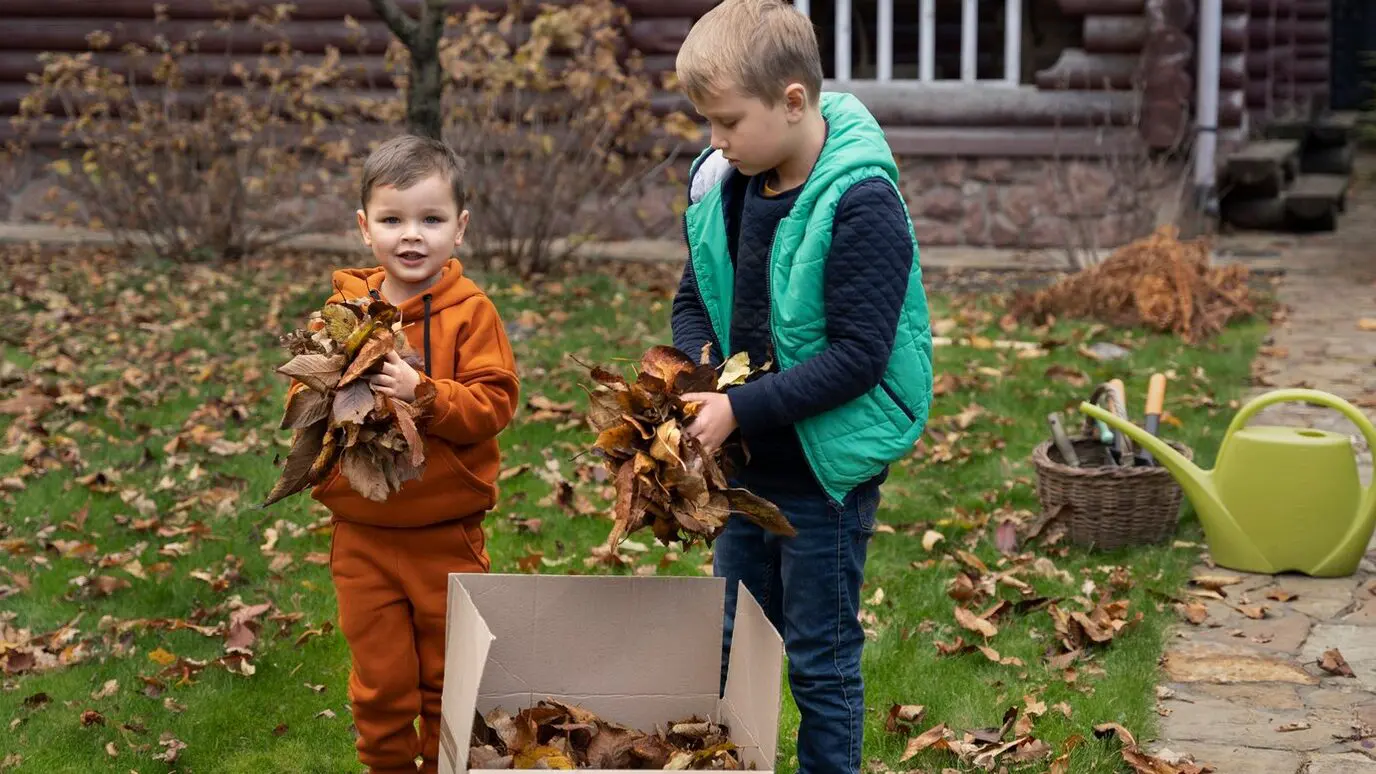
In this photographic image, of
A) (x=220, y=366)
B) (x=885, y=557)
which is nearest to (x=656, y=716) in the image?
(x=885, y=557)

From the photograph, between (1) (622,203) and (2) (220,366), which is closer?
(2) (220,366)

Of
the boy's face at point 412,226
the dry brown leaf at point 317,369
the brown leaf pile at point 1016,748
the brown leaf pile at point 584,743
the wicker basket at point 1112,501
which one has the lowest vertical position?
the brown leaf pile at point 1016,748

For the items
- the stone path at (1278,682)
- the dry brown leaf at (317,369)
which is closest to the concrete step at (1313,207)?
the stone path at (1278,682)

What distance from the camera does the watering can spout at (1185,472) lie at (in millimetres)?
4781

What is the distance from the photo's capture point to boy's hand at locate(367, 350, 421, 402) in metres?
2.68

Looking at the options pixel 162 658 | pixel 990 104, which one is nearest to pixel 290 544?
pixel 162 658

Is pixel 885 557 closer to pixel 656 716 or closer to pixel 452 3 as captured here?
pixel 656 716

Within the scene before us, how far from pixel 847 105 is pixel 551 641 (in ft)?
3.54

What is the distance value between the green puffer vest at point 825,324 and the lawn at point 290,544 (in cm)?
102

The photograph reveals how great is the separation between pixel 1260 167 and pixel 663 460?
9.68 meters

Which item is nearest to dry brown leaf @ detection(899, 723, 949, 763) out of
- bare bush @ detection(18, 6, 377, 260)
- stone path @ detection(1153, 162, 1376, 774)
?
stone path @ detection(1153, 162, 1376, 774)

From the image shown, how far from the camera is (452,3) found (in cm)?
1140

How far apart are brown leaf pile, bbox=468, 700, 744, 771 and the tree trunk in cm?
560

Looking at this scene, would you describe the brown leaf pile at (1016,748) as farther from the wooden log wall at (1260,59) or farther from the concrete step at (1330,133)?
the concrete step at (1330,133)
